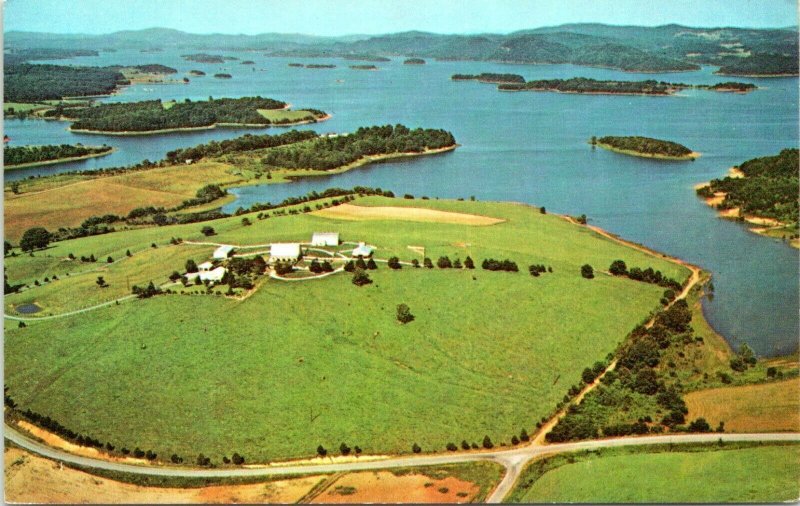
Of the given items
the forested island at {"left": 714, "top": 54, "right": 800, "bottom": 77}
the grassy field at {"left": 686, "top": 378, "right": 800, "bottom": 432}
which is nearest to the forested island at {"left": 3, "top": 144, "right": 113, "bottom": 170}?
the grassy field at {"left": 686, "top": 378, "right": 800, "bottom": 432}

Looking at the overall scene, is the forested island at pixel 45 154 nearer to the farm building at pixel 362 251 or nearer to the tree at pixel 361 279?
the farm building at pixel 362 251

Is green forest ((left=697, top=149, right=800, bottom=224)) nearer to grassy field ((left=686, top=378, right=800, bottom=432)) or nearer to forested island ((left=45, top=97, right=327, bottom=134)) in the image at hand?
grassy field ((left=686, top=378, right=800, bottom=432))

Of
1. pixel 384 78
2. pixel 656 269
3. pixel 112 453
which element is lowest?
pixel 112 453

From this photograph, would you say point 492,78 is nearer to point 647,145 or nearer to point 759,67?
point 647,145

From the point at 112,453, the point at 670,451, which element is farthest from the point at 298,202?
the point at 670,451

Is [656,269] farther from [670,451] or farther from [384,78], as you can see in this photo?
[384,78]

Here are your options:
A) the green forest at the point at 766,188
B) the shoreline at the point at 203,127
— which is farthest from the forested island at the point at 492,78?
the green forest at the point at 766,188
